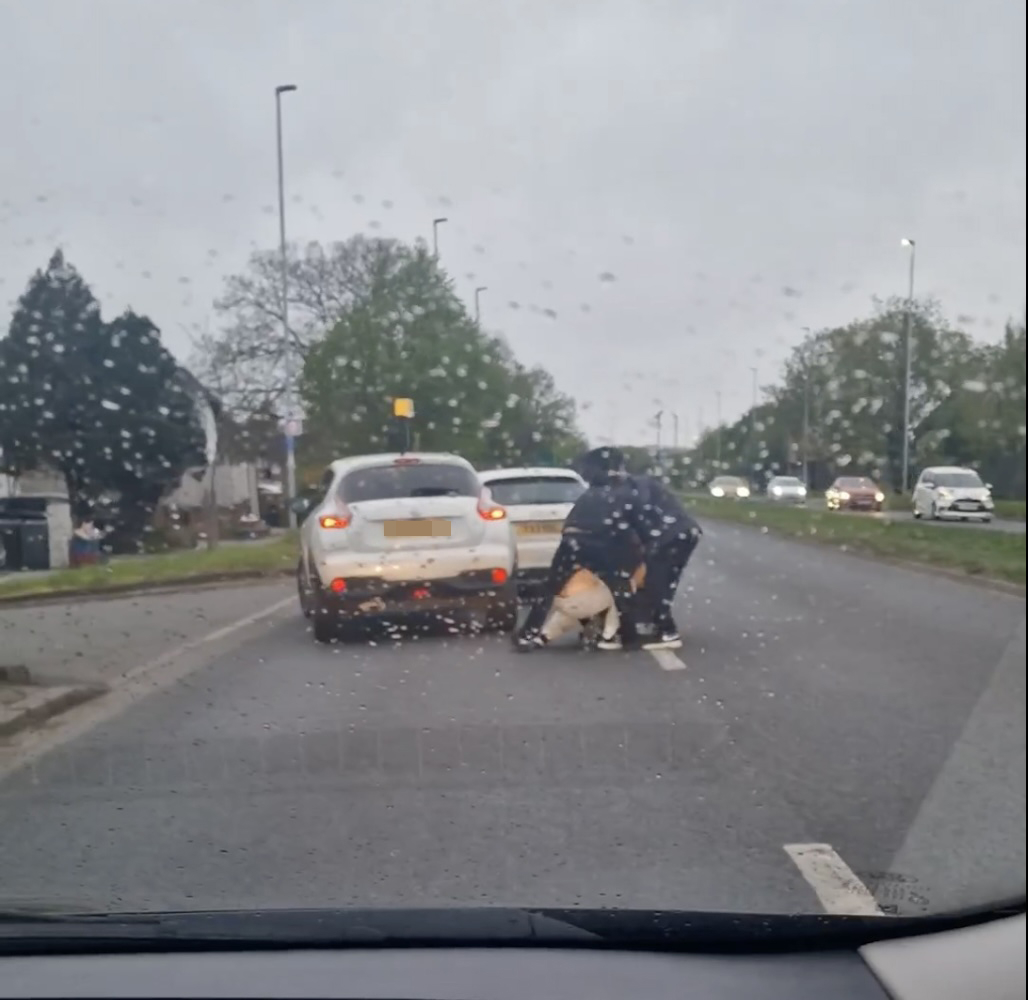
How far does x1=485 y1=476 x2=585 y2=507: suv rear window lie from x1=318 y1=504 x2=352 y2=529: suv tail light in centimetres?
188

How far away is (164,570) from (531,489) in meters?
4.12

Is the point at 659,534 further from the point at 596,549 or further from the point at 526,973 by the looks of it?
the point at 526,973

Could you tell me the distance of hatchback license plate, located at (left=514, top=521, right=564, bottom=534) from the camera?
36.1ft

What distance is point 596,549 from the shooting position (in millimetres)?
8891

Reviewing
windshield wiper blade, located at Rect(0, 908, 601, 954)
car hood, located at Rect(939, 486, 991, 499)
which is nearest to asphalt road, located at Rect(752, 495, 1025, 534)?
car hood, located at Rect(939, 486, 991, 499)

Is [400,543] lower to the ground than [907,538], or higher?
higher

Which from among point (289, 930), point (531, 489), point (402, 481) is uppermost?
point (402, 481)

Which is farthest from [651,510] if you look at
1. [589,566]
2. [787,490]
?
[787,490]

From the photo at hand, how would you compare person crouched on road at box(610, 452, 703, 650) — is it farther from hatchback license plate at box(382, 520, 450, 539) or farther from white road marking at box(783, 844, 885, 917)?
white road marking at box(783, 844, 885, 917)

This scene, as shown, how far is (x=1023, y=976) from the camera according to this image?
9.97ft

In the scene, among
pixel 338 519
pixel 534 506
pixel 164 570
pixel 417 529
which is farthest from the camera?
pixel 534 506

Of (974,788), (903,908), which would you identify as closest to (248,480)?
(974,788)

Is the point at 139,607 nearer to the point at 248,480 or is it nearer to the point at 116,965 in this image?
the point at 248,480

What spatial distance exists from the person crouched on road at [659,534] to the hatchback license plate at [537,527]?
1158mm
